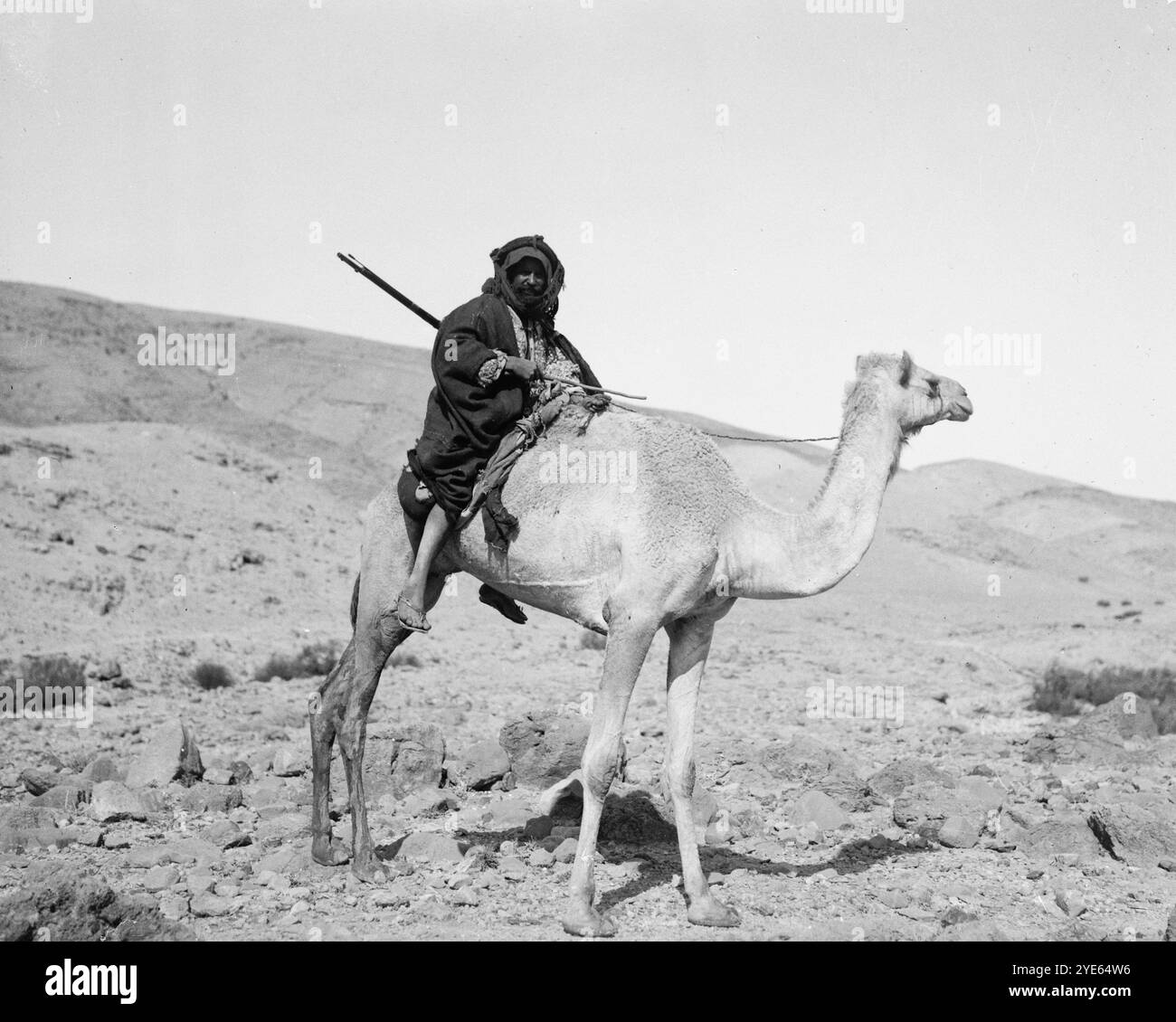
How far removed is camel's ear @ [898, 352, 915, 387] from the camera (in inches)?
303

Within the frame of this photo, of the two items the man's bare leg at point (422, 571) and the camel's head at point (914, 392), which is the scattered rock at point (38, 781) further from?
the camel's head at point (914, 392)

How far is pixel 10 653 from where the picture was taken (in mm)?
18125

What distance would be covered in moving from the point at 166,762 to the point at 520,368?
4980 mm

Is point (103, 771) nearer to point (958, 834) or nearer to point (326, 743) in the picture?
point (326, 743)

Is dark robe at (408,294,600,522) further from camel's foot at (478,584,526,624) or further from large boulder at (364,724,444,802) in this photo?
large boulder at (364,724,444,802)

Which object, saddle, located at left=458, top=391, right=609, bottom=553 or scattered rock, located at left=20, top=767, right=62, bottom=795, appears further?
scattered rock, located at left=20, top=767, right=62, bottom=795

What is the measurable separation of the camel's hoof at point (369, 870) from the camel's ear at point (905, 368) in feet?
14.7

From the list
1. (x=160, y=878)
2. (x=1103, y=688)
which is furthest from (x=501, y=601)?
(x=1103, y=688)

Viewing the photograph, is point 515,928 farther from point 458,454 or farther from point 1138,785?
point 1138,785

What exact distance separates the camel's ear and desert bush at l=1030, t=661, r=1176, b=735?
853 cm

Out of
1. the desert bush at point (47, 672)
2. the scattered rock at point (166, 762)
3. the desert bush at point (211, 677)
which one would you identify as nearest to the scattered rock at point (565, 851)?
the scattered rock at point (166, 762)

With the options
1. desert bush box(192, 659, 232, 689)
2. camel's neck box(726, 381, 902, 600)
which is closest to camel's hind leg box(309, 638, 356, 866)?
camel's neck box(726, 381, 902, 600)

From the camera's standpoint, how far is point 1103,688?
1788 centimetres

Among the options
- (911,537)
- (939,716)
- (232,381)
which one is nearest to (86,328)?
(232,381)
